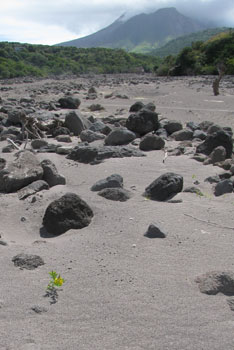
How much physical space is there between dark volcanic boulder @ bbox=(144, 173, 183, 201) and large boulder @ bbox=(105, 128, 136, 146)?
11.1 feet

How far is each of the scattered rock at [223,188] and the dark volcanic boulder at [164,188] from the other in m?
0.48

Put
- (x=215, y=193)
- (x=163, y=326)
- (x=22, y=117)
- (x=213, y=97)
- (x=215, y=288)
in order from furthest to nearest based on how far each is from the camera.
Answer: (x=213, y=97) → (x=22, y=117) → (x=215, y=193) → (x=215, y=288) → (x=163, y=326)

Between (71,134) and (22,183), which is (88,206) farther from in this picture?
(71,134)

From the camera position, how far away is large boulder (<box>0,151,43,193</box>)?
17.6 ft

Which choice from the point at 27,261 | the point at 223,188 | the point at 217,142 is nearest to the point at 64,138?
the point at 217,142

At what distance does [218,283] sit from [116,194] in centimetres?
214

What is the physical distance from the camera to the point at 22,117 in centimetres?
814

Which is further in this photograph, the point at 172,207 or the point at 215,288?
the point at 172,207

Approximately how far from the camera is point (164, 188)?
16.4 ft

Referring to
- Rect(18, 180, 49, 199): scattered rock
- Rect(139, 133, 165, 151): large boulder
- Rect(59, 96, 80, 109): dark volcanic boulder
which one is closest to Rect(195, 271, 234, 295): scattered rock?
Rect(18, 180, 49, 199): scattered rock

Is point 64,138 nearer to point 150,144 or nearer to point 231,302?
point 150,144

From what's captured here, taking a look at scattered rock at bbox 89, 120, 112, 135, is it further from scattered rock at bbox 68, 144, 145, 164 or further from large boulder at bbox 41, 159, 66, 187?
large boulder at bbox 41, 159, 66, 187

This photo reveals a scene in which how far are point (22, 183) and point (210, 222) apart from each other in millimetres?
2490

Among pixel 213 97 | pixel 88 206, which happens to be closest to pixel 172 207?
pixel 88 206
